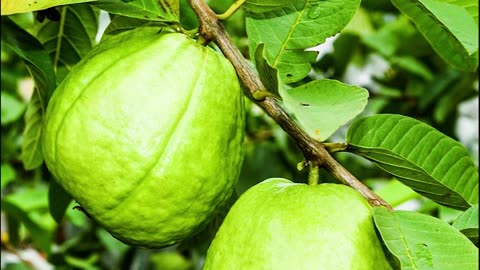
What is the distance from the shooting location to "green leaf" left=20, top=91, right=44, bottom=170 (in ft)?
4.98

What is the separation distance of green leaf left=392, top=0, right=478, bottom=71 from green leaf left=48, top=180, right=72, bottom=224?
0.76 meters

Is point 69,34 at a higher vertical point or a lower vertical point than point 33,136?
higher

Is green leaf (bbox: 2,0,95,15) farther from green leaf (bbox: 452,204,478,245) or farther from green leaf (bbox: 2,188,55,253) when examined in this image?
green leaf (bbox: 2,188,55,253)

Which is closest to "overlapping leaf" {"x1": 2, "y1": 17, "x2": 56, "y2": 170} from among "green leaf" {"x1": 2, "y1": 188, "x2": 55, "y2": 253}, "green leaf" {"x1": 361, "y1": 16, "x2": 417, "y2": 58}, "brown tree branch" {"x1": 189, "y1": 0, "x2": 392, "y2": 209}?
"brown tree branch" {"x1": 189, "y1": 0, "x2": 392, "y2": 209}

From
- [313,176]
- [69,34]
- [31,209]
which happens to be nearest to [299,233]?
[313,176]

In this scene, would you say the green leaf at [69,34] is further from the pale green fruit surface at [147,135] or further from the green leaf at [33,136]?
the pale green fruit surface at [147,135]

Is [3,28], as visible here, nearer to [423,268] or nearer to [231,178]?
[231,178]

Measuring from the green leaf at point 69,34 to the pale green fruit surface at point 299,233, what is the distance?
23.6 inches

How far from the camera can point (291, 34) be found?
45.6 inches

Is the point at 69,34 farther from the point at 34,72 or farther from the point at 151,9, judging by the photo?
the point at 151,9

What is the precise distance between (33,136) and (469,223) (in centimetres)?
84

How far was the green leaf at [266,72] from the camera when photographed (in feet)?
3.18

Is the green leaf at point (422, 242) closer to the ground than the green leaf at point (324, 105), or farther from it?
closer to the ground

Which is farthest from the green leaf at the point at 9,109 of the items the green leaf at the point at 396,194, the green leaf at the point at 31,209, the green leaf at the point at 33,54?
the green leaf at the point at 396,194
